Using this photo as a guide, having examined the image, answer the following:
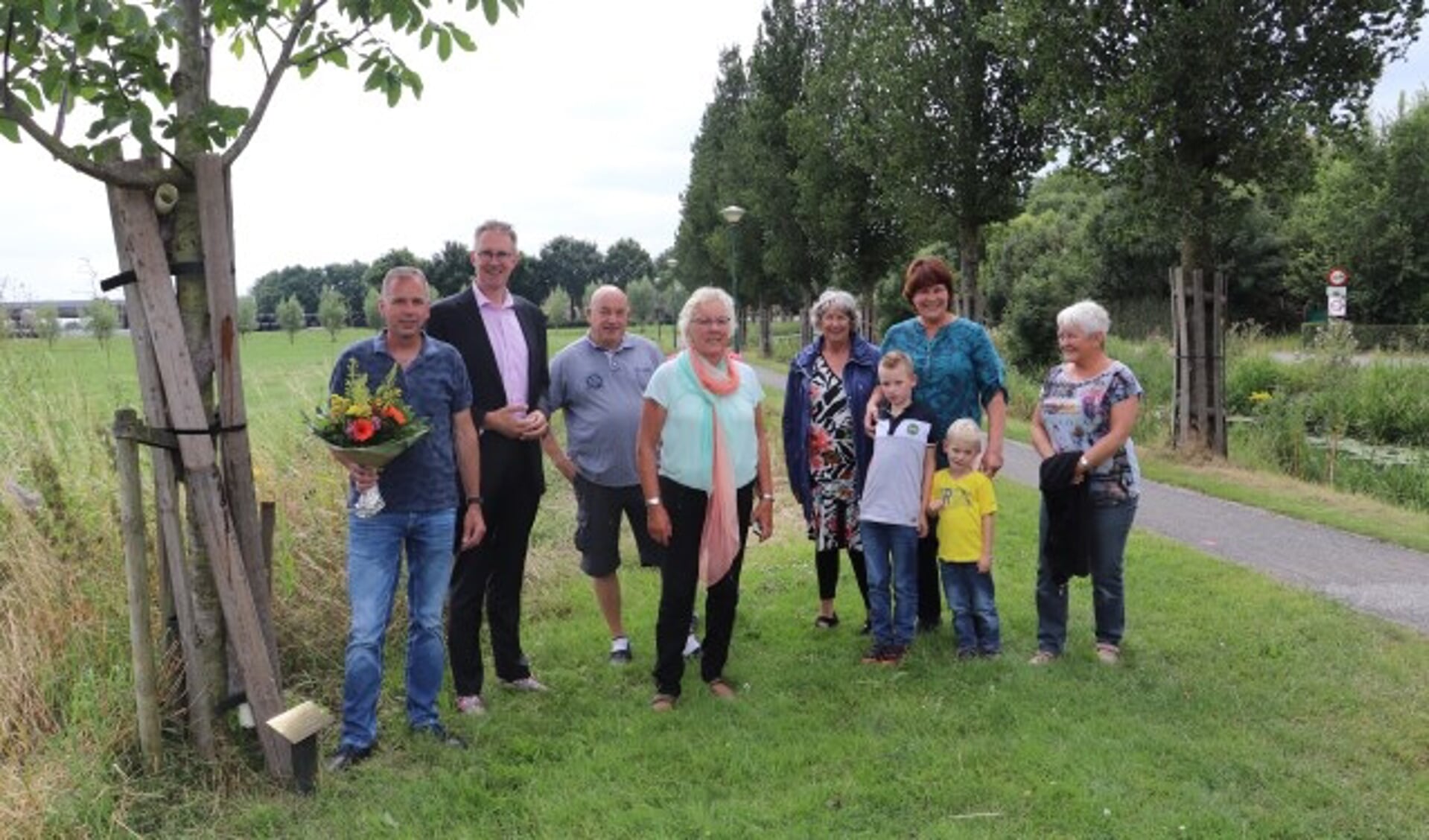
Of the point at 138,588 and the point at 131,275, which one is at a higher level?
the point at 131,275

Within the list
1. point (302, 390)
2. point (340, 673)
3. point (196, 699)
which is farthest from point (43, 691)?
point (302, 390)

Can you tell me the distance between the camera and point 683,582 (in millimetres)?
4746

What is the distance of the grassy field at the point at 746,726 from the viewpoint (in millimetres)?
3693

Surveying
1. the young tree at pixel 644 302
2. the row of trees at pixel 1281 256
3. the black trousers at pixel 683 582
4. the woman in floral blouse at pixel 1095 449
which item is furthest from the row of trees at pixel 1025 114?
the young tree at pixel 644 302

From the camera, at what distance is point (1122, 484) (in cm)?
504

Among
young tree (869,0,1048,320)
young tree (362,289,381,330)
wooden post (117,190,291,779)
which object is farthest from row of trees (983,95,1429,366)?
wooden post (117,190,291,779)

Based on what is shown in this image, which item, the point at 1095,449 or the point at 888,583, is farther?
the point at 888,583

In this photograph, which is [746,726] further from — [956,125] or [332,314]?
[332,314]

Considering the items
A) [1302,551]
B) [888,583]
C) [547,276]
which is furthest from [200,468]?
[547,276]

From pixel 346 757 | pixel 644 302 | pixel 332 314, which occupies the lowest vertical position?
pixel 346 757

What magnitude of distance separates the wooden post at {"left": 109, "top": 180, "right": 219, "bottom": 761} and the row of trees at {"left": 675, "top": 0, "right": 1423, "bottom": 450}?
10.3 metres

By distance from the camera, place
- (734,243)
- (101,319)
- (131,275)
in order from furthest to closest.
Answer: (734,243)
(101,319)
(131,275)

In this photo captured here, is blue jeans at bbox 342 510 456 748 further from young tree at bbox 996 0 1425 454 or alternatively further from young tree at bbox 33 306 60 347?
young tree at bbox 996 0 1425 454

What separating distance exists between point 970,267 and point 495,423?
1423 centimetres
